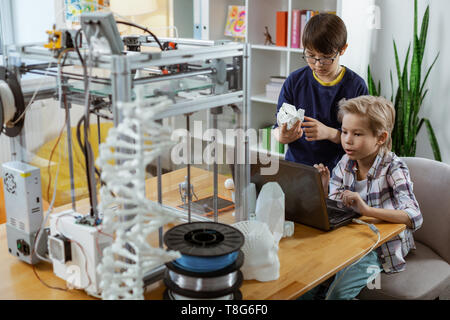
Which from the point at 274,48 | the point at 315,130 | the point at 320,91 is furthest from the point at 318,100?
the point at 274,48

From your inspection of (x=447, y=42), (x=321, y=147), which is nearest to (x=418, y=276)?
(x=321, y=147)

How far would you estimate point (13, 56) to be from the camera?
171 centimetres

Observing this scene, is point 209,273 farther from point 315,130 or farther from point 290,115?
point 315,130

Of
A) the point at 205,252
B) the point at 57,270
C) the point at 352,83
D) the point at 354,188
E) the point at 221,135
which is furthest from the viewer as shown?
the point at 352,83

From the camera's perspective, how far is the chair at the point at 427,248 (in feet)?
6.63

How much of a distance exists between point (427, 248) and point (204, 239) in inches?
46.9

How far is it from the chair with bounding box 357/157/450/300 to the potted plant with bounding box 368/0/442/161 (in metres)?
1.26

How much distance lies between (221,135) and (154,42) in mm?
467

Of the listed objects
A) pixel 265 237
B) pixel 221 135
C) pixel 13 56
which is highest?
pixel 13 56

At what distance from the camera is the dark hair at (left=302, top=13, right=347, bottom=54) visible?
2264mm

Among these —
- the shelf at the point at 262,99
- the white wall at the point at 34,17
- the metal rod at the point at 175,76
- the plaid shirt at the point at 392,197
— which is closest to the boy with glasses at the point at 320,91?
the plaid shirt at the point at 392,197

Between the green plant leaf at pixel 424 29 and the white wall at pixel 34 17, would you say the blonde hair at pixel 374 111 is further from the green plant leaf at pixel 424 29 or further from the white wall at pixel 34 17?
the white wall at pixel 34 17
